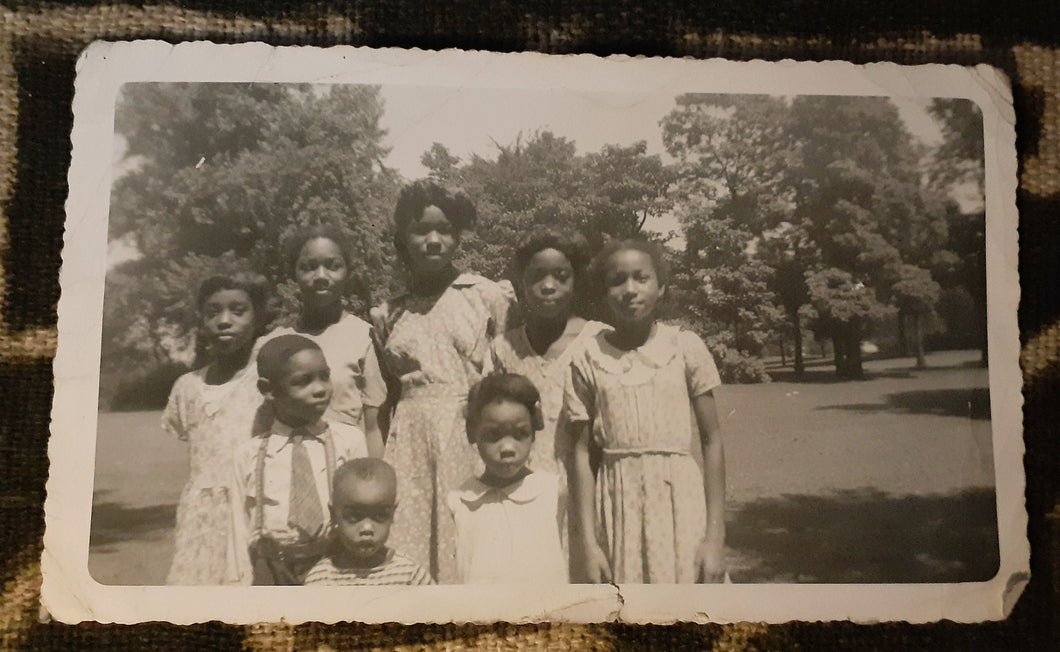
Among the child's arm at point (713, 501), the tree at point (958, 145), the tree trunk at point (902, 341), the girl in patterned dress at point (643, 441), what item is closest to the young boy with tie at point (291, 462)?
the girl in patterned dress at point (643, 441)

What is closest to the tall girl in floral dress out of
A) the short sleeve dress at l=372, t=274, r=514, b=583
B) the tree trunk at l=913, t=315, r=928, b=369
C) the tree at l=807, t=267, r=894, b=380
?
the short sleeve dress at l=372, t=274, r=514, b=583

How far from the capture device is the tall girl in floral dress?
0.77 meters

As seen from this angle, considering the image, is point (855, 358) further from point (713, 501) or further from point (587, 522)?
point (587, 522)

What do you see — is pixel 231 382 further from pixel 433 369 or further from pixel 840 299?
pixel 840 299

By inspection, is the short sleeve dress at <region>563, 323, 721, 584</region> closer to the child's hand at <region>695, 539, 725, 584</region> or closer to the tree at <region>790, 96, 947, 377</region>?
the child's hand at <region>695, 539, 725, 584</region>

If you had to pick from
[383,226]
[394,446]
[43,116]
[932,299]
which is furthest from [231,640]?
[932,299]

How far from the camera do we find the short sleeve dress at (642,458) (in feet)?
2.53

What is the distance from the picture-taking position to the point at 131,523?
77 centimetres

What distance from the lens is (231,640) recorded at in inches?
30.0

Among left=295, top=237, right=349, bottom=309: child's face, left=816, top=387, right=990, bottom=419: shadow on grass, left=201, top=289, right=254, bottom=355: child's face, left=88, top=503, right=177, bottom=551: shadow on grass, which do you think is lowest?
left=88, top=503, right=177, bottom=551: shadow on grass

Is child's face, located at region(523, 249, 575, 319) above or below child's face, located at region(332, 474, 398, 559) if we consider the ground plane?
above

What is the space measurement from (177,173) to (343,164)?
174 mm

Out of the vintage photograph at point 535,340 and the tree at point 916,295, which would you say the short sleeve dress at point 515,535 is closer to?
the vintage photograph at point 535,340

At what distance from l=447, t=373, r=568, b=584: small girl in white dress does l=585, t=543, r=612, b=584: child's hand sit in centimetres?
2
